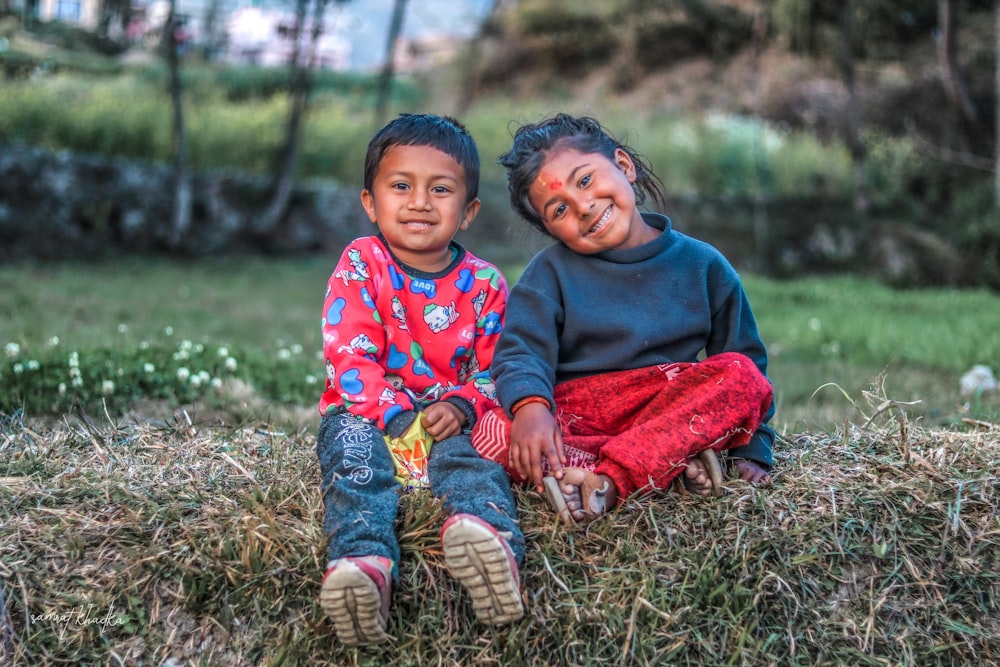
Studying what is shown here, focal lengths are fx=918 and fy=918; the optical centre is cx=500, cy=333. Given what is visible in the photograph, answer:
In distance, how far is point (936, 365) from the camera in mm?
6738

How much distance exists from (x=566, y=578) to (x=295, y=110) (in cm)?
1022

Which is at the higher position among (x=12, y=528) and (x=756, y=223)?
(x=12, y=528)

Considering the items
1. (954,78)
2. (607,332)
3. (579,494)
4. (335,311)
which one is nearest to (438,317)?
(335,311)

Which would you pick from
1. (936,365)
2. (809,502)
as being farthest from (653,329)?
(936,365)

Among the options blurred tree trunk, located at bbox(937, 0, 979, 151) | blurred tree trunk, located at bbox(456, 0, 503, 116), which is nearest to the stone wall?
blurred tree trunk, located at bbox(937, 0, 979, 151)

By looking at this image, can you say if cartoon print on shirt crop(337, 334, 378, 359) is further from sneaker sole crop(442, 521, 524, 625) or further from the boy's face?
sneaker sole crop(442, 521, 524, 625)

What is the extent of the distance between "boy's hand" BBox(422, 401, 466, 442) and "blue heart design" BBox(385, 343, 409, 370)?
23cm

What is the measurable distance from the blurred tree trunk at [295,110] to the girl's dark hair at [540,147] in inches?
344

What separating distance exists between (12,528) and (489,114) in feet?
49.4

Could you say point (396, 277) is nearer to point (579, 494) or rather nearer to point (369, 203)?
point (369, 203)

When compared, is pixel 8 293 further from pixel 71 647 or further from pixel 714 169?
pixel 714 169

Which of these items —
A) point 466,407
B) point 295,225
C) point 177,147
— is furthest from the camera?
point 295,225

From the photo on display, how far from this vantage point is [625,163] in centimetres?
333

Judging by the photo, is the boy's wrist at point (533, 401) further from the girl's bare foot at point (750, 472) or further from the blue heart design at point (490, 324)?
the girl's bare foot at point (750, 472)
